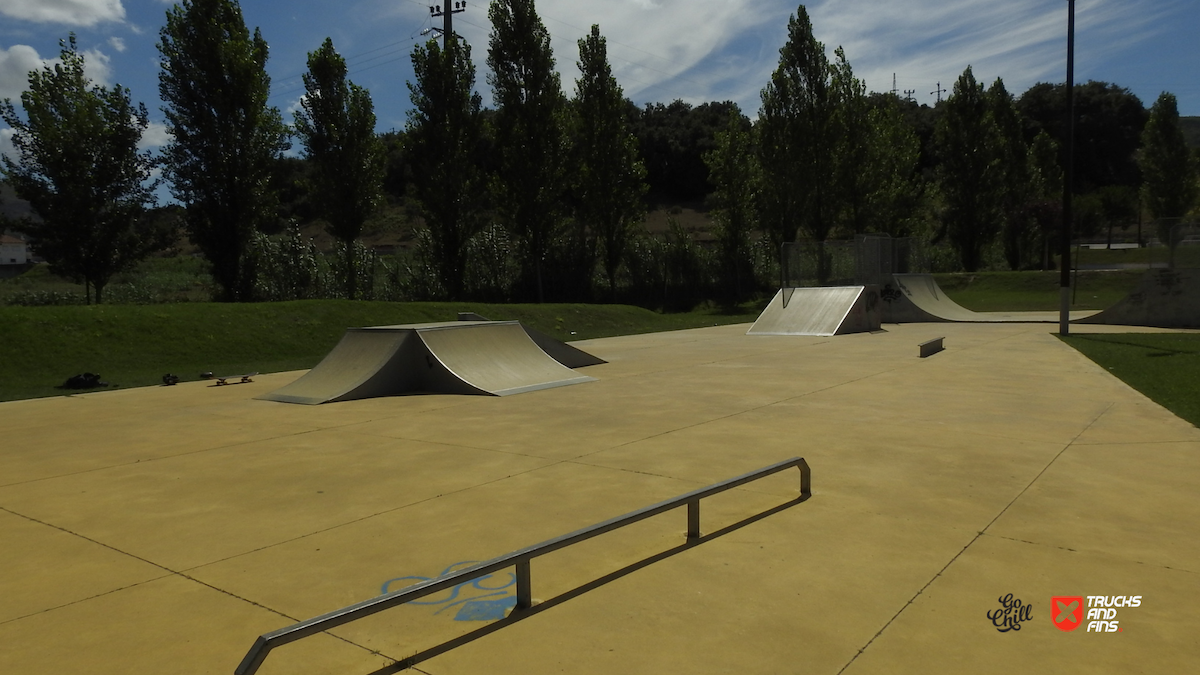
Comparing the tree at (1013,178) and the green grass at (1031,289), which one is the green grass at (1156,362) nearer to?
the green grass at (1031,289)

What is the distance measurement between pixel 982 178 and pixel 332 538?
141ft

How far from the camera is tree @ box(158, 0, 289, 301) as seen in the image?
80.6 ft

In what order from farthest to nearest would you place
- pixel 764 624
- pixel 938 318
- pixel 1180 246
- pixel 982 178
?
1. pixel 982 178
2. pixel 938 318
3. pixel 1180 246
4. pixel 764 624

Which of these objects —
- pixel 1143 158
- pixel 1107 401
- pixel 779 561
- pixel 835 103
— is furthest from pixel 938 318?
pixel 1143 158

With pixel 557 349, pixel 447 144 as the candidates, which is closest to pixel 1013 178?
pixel 447 144

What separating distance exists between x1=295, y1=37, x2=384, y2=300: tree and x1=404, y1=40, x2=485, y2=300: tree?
2237 mm

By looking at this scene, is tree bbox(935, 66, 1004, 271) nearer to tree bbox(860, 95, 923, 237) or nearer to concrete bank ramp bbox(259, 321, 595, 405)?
tree bbox(860, 95, 923, 237)

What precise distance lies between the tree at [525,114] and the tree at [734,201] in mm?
8169

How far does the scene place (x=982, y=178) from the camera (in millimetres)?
41250

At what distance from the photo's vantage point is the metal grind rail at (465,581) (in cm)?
272

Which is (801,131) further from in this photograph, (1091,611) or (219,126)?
(1091,611)

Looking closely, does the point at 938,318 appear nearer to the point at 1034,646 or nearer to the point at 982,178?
the point at 982,178

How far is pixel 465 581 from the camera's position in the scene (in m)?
3.44

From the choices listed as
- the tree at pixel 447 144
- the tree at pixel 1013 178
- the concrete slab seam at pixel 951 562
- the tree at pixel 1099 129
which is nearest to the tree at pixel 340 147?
the tree at pixel 447 144
